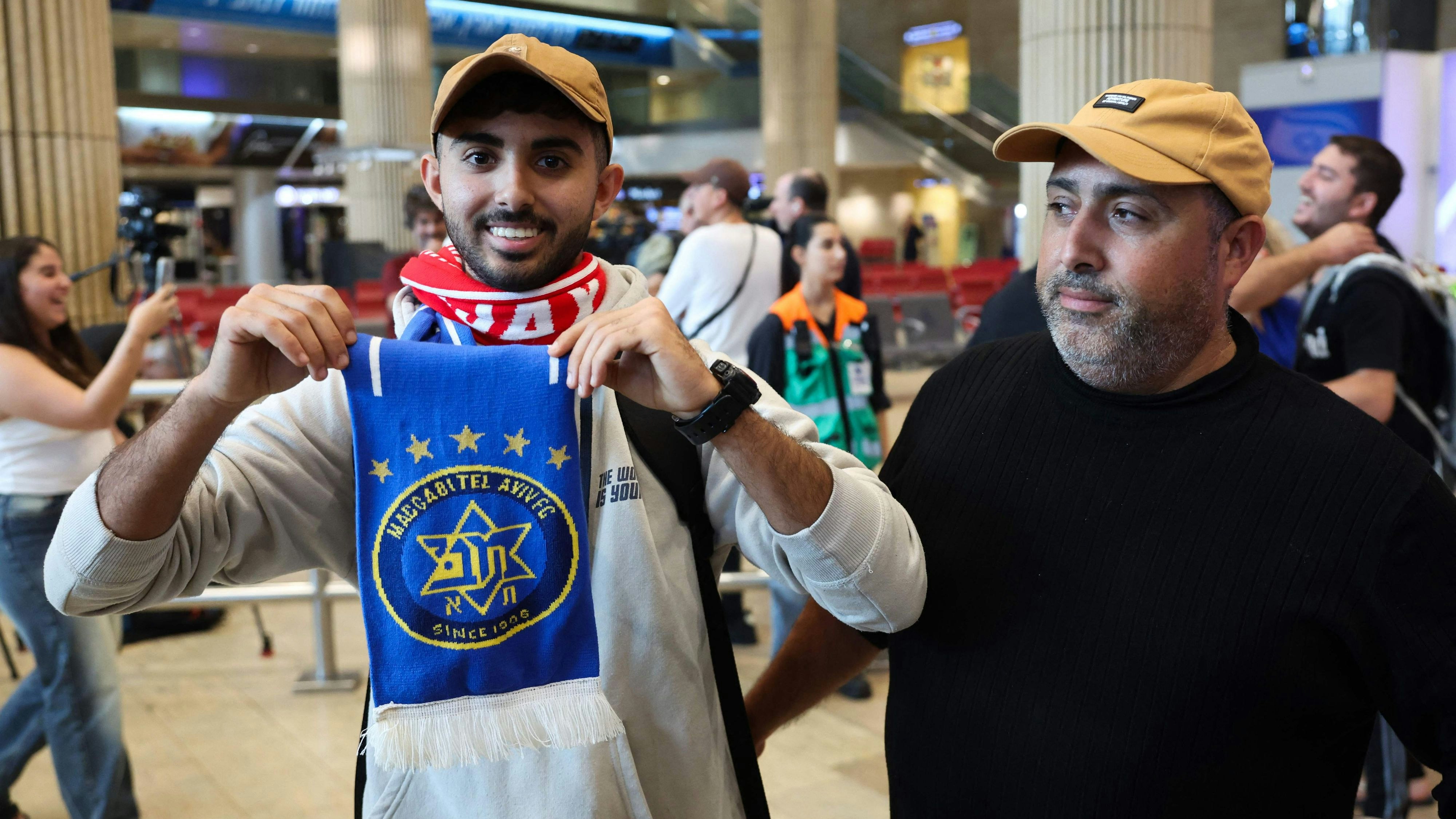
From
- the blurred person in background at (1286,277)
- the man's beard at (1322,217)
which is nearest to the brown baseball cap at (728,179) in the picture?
the blurred person in background at (1286,277)

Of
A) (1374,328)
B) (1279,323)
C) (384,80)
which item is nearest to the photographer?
(1374,328)

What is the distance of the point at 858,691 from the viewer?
503 centimetres

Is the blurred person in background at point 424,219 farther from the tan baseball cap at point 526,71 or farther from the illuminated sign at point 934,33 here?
the illuminated sign at point 934,33

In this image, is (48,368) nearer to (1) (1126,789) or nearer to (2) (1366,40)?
(1) (1126,789)

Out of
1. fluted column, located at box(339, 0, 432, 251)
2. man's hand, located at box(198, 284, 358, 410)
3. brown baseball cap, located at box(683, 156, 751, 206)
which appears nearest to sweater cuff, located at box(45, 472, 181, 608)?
man's hand, located at box(198, 284, 358, 410)

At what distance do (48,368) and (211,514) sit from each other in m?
2.79

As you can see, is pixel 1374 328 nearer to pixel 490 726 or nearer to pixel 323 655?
pixel 490 726

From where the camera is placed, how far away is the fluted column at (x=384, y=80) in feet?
58.4

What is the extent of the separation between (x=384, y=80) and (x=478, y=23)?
12268mm

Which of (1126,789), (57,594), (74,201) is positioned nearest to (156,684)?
(74,201)

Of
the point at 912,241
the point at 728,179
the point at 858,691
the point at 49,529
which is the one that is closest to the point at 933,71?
the point at 912,241

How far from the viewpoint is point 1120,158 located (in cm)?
148

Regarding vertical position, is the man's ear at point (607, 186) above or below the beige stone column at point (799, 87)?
below

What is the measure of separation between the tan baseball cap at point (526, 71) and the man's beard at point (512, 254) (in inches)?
5.4
